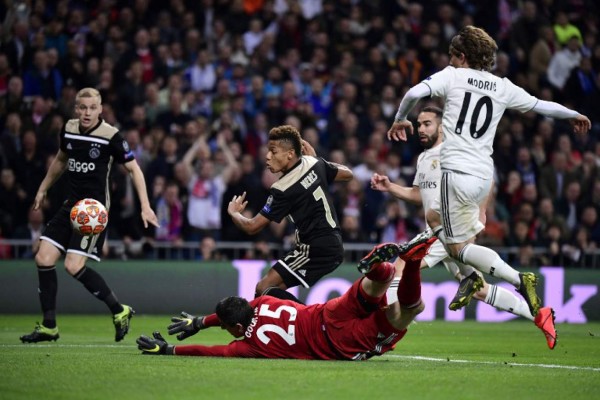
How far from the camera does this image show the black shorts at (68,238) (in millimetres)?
11844

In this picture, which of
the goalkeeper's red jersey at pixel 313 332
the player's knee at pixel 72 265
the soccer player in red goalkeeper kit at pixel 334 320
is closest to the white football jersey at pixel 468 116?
the soccer player in red goalkeeper kit at pixel 334 320

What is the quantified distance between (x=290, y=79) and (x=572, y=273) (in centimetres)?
634

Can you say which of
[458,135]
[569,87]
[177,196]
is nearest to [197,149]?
[177,196]

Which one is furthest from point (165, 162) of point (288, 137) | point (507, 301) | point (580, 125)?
point (580, 125)

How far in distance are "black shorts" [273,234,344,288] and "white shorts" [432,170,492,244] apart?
127 centimetres

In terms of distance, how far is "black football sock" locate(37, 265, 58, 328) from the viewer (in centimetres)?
1169

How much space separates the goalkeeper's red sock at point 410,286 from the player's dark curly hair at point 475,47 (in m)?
2.03

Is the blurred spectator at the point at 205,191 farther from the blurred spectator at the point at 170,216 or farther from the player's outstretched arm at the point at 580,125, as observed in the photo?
the player's outstretched arm at the point at 580,125

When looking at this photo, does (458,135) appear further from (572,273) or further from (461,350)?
(572,273)

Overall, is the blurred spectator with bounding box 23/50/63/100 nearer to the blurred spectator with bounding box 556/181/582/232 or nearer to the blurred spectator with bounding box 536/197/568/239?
the blurred spectator with bounding box 536/197/568/239

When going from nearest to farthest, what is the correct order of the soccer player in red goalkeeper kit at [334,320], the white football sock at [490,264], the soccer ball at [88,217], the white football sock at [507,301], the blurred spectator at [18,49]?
the soccer player in red goalkeeper kit at [334,320] → the white football sock at [490,264] → the white football sock at [507,301] → the soccer ball at [88,217] → the blurred spectator at [18,49]

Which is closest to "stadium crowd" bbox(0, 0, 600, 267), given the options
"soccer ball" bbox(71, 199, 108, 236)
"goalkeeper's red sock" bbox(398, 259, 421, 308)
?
"soccer ball" bbox(71, 199, 108, 236)

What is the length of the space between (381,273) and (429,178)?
4086 millimetres

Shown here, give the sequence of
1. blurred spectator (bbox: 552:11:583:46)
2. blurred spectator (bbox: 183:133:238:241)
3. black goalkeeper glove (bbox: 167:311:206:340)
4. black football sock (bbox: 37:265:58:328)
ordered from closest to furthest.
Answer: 1. black goalkeeper glove (bbox: 167:311:206:340)
2. black football sock (bbox: 37:265:58:328)
3. blurred spectator (bbox: 183:133:238:241)
4. blurred spectator (bbox: 552:11:583:46)
